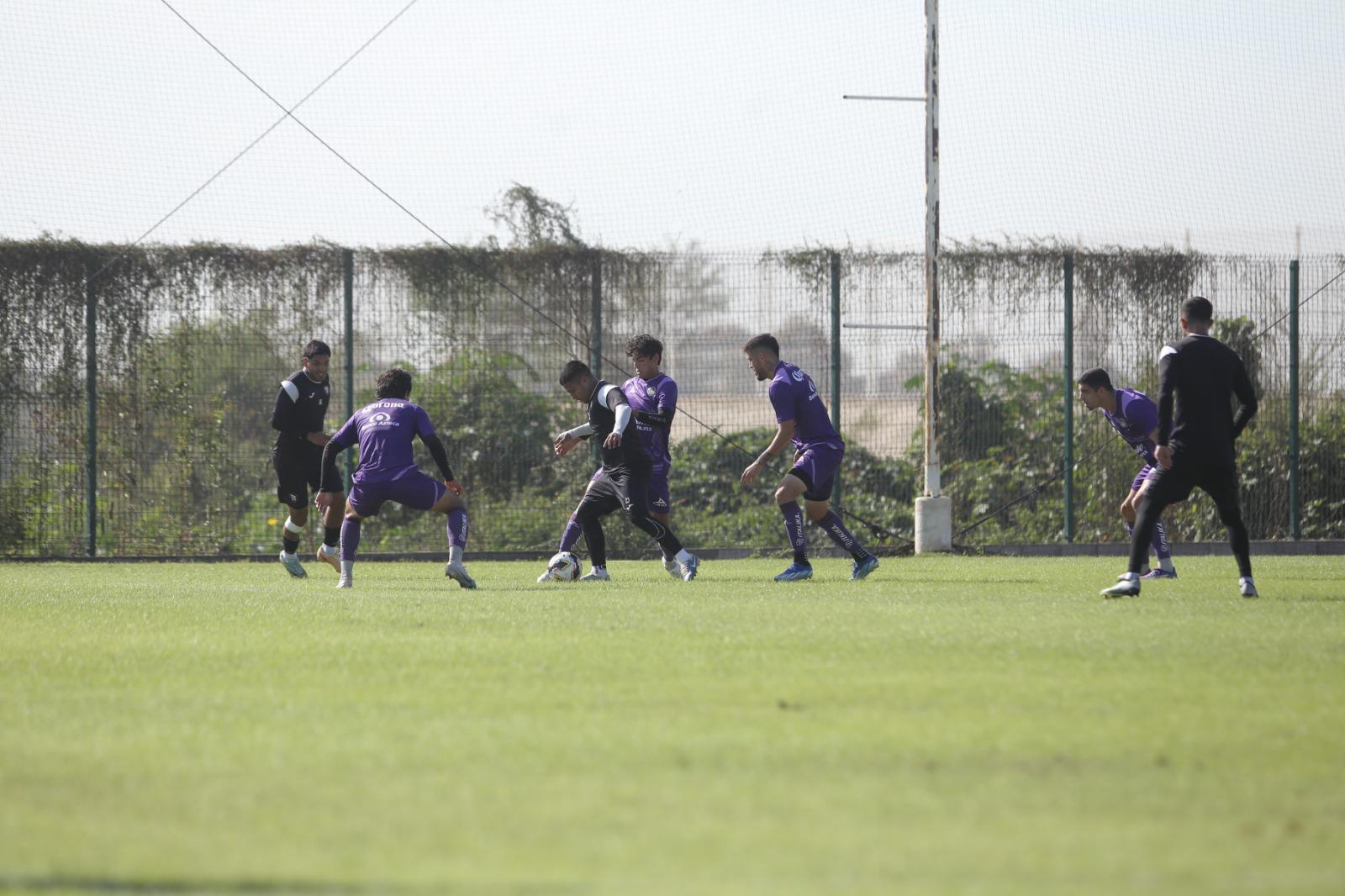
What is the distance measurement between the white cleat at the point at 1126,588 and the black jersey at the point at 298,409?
744cm

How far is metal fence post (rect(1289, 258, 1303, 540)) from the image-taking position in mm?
18469

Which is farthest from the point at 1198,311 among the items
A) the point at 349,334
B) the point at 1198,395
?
the point at 349,334

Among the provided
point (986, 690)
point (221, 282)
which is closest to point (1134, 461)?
point (221, 282)

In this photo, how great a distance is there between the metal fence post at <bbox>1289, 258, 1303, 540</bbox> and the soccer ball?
9381 millimetres

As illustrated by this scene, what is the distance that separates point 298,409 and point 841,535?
512cm

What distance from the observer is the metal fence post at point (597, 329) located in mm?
17719

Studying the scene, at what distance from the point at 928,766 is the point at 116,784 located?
2.40 metres

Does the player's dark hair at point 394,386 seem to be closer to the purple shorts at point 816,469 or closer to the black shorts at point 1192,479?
the purple shorts at point 816,469

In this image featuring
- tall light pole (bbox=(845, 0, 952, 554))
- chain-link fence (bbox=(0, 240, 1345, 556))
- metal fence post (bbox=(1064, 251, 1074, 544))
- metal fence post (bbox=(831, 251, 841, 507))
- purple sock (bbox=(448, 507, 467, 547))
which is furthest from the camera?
metal fence post (bbox=(1064, 251, 1074, 544))

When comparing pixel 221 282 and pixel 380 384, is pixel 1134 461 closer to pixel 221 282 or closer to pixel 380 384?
pixel 380 384

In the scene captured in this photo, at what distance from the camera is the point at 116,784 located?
473 centimetres

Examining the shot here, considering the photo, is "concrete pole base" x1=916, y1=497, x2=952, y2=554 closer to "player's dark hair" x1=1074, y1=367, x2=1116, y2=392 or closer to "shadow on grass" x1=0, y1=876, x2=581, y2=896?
"player's dark hair" x1=1074, y1=367, x2=1116, y2=392

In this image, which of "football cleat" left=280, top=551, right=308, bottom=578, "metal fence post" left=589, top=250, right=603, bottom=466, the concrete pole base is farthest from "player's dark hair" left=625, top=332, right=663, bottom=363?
the concrete pole base

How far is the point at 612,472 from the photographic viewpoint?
13.4m
